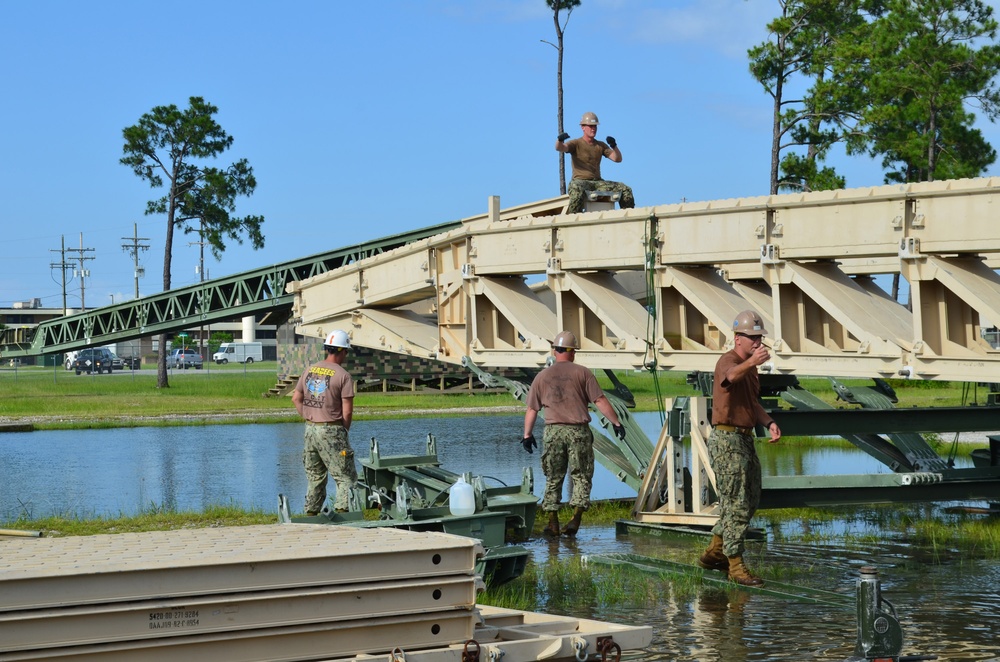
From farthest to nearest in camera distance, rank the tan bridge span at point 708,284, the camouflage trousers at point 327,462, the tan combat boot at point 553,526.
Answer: the tan combat boot at point 553,526 → the camouflage trousers at point 327,462 → the tan bridge span at point 708,284

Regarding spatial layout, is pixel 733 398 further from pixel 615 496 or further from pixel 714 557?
pixel 615 496

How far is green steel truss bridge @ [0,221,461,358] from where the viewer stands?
35.3m

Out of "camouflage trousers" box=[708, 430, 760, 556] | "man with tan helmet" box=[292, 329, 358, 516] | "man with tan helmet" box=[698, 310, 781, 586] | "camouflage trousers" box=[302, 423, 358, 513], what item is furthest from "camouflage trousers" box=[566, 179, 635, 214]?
"camouflage trousers" box=[708, 430, 760, 556]

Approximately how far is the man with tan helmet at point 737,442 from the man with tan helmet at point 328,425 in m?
3.11

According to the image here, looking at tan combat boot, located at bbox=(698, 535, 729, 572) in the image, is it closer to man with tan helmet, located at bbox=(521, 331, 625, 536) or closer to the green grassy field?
man with tan helmet, located at bbox=(521, 331, 625, 536)

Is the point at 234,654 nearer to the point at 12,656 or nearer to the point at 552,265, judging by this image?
the point at 12,656

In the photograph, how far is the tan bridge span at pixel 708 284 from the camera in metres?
10.4

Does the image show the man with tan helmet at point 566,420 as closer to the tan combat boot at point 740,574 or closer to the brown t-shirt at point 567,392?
the brown t-shirt at point 567,392

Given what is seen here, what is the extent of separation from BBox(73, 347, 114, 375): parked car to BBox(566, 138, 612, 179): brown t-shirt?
62.4 meters

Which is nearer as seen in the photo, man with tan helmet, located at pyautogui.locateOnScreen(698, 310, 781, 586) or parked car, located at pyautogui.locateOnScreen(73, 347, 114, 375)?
man with tan helmet, located at pyautogui.locateOnScreen(698, 310, 781, 586)

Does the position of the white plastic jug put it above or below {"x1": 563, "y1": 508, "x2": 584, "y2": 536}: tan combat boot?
above

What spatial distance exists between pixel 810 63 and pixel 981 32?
4.85 m

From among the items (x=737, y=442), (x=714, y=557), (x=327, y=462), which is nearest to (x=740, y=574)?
(x=714, y=557)

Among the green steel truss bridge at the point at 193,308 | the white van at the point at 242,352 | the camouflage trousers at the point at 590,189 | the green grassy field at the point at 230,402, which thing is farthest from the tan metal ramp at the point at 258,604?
the white van at the point at 242,352
